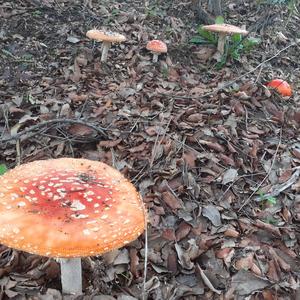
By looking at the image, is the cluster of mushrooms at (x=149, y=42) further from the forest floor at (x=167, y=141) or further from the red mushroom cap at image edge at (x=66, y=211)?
the red mushroom cap at image edge at (x=66, y=211)

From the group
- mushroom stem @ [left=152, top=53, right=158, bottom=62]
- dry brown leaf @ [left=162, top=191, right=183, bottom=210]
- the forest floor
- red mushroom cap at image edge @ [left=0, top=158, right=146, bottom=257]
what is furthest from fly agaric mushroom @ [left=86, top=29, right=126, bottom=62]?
red mushroom cap at image edge @ [left=0, top=158, right=146, bottom=257]

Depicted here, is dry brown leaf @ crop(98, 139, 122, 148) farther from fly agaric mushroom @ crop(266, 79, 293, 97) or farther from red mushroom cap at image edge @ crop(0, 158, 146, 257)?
fly agaric mushroom @ crop(266, 79, 293, 97)

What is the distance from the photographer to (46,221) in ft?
8.33

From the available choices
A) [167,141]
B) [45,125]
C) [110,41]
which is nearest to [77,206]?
[167,141]

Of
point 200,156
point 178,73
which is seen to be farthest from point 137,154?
point 178,73

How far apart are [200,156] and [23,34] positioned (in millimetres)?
4693

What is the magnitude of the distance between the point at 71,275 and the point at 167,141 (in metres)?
2.19

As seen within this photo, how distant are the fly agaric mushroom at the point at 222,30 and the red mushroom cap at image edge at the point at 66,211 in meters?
4.87

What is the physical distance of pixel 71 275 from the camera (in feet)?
10.5

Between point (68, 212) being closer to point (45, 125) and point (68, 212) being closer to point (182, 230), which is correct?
point (182, 230)

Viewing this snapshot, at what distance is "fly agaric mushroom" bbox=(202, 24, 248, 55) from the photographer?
7.16m

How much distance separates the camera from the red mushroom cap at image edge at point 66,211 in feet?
7.99

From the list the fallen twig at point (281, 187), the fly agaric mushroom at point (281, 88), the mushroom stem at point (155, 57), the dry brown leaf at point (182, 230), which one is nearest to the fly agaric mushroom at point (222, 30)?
the mushroom stem at point (155, 57)

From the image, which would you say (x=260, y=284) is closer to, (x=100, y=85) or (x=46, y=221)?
(x=46, y=221)
